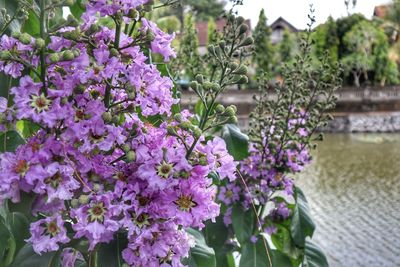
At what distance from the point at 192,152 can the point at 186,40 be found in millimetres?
2118

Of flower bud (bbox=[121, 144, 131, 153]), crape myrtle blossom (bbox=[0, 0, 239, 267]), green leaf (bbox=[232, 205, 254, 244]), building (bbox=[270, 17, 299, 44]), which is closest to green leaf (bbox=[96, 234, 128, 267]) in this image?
crape myrtle blossom (bbox=[0, 0, 239, 267])

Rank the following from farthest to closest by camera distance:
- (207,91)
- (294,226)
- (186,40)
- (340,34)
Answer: (340,34) < (186,40) < (294,226) < (207,91)

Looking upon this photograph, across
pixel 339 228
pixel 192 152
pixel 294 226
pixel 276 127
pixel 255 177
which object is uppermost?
pixel 192 152

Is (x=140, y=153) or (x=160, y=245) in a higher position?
(x=140, y=153)

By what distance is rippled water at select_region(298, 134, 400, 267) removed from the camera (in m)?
5.04

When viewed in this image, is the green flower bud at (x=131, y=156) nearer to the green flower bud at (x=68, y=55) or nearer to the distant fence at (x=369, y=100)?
the green flower bud at (x=68, y=55)

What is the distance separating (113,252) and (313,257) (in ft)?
4.41

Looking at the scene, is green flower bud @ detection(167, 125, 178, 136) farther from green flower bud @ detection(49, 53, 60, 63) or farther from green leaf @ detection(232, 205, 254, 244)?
green leaf @ detection(232, 205, 254, 244)

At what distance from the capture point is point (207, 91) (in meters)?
0.93

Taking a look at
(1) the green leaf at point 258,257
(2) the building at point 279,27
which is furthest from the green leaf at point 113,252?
(2) the building at point 279,27

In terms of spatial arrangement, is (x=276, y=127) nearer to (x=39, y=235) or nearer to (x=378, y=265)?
(x=39, y=235)

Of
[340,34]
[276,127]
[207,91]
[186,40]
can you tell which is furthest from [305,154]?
[340,34]

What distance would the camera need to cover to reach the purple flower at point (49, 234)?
2.49ft

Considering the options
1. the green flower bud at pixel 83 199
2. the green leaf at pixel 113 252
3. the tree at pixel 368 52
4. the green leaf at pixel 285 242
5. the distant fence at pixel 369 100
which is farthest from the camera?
the tree at pixel 368 52
